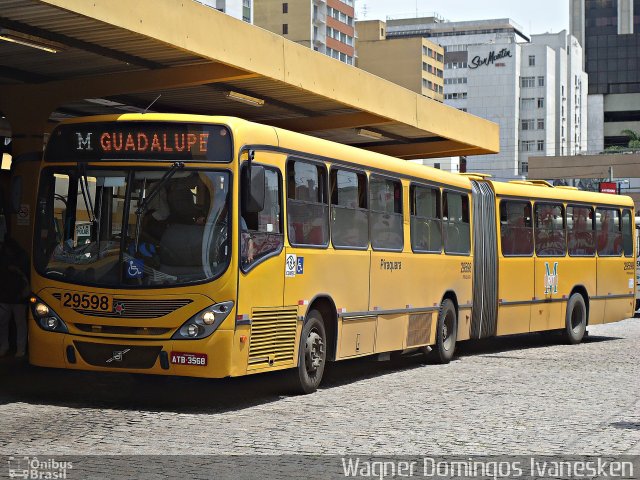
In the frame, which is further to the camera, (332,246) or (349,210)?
(349,210)

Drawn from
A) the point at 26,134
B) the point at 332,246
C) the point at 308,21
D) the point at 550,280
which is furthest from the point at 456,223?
the point at 308,21

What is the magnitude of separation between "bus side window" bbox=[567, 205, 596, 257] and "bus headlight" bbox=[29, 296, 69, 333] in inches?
529

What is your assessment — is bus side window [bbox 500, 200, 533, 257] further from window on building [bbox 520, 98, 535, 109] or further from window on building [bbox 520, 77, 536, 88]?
window on building [bbox 520, 77, 536, 88]

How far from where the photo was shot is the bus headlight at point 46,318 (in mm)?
12422

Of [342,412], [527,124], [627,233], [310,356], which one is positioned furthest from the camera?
[527,124]

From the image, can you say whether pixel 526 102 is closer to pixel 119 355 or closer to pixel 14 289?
pixel 14 289

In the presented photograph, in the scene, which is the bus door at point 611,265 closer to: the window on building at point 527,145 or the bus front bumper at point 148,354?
the bus front bumper at point 148,354

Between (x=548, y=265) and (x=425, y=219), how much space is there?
18.7 feet

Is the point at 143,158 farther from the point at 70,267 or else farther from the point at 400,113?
Result: the point at 400,113

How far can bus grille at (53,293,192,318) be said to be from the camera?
12031mm

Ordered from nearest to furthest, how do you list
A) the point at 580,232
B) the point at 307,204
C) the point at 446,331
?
the point at 307,204 → the point at 446,331 → the point at 580,232

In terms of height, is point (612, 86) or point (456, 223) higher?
point (612, 86)

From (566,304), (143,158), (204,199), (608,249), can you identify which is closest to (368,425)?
(204,199)

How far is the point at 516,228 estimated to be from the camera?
2191 cm
